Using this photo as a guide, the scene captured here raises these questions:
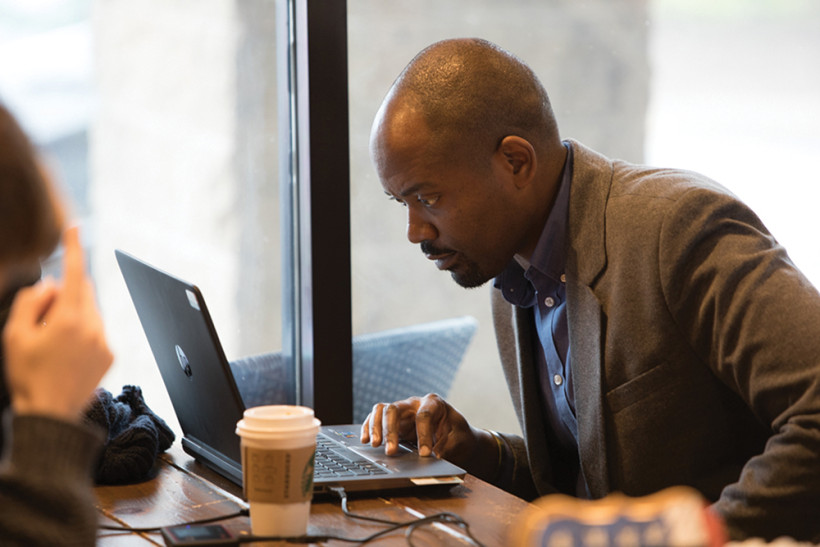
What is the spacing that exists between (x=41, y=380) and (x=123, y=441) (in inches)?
24.5

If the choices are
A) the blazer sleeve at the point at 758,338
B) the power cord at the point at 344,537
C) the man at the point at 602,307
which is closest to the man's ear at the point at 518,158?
the man at the point at 602,307

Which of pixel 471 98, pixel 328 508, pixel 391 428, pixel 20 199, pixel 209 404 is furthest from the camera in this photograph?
pixel 471 98

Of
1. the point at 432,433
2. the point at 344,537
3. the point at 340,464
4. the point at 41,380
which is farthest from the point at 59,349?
the point at 432,433

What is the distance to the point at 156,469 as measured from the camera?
1.48 meters

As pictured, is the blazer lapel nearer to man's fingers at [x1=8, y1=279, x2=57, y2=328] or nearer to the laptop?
the laptop

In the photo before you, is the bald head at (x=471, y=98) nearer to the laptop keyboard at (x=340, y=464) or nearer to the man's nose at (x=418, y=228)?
the man's nose at (x=418, y=228)

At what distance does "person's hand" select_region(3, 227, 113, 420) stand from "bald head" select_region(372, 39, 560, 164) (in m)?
0.82

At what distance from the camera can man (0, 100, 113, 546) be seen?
0.79m

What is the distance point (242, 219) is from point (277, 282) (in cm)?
18

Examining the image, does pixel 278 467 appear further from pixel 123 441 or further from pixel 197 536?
pixel 123 441

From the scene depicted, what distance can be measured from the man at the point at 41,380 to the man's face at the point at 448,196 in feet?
2.62

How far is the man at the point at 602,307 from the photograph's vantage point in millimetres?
1296

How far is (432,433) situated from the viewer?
1574 mm

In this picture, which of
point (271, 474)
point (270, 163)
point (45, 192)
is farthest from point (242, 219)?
point (45, 192)
